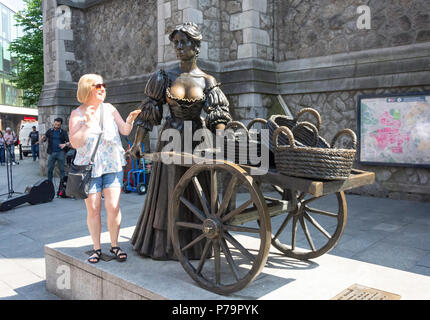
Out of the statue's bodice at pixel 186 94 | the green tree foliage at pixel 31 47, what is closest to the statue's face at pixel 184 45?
the statue's bodice at pixel 186 94

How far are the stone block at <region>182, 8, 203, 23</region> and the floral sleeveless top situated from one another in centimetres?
535

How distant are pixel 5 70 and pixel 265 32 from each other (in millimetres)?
44574

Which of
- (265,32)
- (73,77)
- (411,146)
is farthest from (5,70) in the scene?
(411,146)

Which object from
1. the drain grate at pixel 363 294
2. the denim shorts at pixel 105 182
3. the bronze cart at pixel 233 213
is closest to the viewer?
the bronze cart at pixel 233 213

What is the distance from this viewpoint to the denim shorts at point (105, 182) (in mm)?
3156

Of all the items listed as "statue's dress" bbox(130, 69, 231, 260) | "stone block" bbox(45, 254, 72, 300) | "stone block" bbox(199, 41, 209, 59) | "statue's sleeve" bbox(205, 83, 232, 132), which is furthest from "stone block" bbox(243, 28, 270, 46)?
"stone block" bbox(45, 254, 72, 300)

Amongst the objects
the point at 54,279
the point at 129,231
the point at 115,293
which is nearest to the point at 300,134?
the point at 115,293

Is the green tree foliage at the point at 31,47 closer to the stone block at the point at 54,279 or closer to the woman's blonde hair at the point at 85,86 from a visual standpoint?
the stone block at the point at 54,279

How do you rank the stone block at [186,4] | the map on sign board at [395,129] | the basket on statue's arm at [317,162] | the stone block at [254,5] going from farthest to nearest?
the stone block at [254,5] < the stone block at [186,4] < the map on sign board at [395,129] < the basket on statue's arm at [317,162]

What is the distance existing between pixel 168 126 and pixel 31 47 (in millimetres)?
19824

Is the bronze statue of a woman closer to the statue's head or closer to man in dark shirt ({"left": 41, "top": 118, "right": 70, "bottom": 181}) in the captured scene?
the statue's head

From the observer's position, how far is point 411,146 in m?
7.21

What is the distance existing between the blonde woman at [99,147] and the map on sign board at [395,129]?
5.59 m

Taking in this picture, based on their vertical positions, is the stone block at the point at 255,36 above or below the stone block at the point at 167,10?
below
